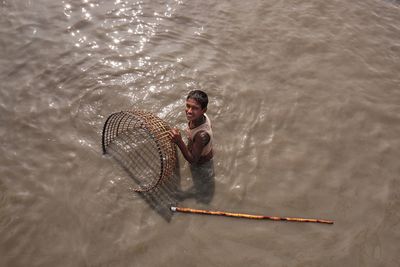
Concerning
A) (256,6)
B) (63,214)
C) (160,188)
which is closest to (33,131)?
(63,214)

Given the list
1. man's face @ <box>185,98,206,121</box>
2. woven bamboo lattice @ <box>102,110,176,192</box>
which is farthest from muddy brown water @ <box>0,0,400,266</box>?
man's face @ <box>185,98,206,121</box>

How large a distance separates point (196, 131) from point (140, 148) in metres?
1.09

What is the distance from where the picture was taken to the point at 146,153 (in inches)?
192

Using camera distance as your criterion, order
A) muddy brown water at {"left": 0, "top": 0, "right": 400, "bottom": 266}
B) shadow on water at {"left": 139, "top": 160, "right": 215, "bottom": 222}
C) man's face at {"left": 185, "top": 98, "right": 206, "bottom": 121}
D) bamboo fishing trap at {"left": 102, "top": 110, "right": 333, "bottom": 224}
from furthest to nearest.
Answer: shadow on water at {"left": 139, "top": 160, "right": 215, "bottom": 222} → bamboo fishing trap at {"left": 102, "top": 110, "right": 333, "bottom": 224} → muddy brown water at {"left": 0, "top": 0, "right": 400, "bottom": 266} → man's face at {"left": 185, "top": 98, "right": 206, "bottom": 121}

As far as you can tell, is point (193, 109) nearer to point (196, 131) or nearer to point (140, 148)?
point (196, 131)

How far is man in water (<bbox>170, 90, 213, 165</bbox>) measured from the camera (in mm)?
4004

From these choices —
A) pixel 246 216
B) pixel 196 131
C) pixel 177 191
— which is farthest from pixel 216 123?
pixel 246 216

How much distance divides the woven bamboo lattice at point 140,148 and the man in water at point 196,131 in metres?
0.24

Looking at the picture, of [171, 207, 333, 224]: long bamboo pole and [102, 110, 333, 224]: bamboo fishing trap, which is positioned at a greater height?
[102, 110, 333, 224]: bamboo fishing trap

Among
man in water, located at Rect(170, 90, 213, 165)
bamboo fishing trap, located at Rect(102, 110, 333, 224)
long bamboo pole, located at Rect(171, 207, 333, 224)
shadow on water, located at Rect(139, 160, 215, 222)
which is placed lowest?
long bamboo pole, located at Rect(171, 207, 333, 224)

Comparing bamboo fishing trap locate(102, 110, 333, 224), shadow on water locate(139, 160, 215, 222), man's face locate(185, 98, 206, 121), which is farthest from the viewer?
shadow on water locate(139, 160, 215, 222)

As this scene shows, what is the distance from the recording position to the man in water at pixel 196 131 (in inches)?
158

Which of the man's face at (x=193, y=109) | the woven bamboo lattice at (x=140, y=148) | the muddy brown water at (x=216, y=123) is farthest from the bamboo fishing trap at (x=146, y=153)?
the man's face at (x=193, y=109)

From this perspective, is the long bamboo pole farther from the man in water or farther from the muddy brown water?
the man in water
